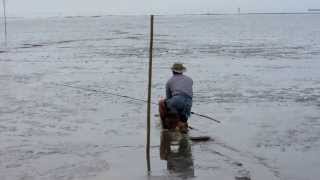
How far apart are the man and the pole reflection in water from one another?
35 cm

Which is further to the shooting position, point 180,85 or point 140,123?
point 140,123

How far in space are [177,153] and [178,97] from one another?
5.00 ft

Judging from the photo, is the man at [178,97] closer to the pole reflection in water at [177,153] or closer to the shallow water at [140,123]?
the pole reflection in water at [177,153]

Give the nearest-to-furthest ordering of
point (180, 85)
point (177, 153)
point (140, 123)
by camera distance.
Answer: point (177, 153), point (180, 85), point (140, 123)

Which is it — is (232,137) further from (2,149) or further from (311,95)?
(311,95)

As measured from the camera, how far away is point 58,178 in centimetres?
1044

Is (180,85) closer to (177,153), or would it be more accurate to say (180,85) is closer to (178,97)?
(178,97)

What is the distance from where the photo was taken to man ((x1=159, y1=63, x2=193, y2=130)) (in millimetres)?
13000

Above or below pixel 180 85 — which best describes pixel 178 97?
below

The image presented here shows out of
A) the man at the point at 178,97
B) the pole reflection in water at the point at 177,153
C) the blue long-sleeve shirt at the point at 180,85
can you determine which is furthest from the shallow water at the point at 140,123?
the blue long-sleeve shirt at the point at 180,85

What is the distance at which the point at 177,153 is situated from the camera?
11.9m

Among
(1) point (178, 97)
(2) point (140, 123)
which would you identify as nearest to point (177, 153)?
(1) point (178, 97)

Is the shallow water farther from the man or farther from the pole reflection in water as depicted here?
the man

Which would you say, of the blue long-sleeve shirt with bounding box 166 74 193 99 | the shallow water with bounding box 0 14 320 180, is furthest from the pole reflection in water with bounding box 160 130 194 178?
the blue long-sleeve shirt with bounding box 166 74 193 99
